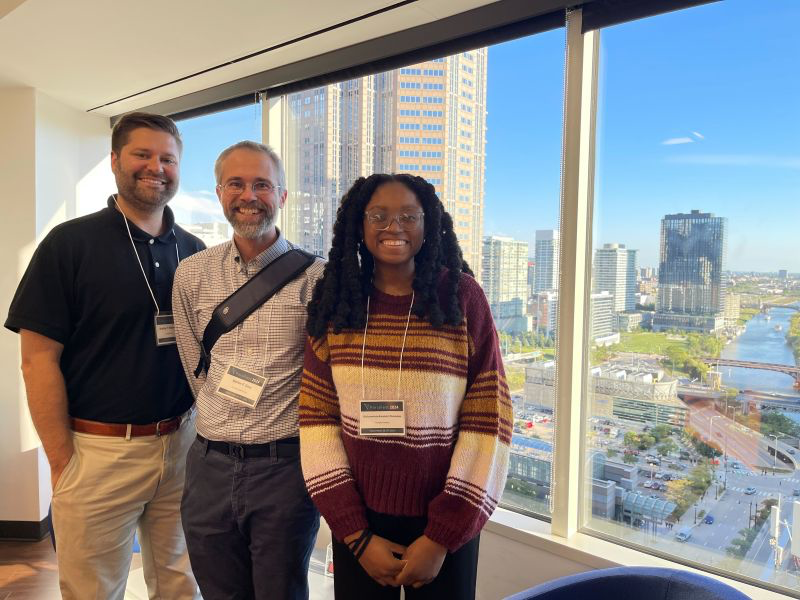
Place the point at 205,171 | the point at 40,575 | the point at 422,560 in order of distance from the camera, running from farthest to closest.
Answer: the point at 205,171
the point at 40,575
the point at 422,560

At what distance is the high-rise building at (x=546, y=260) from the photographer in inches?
83.4

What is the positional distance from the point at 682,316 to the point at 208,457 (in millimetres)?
1605

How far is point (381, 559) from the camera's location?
1.24 metres

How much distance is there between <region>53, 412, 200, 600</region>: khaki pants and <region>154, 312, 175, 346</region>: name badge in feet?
1.10

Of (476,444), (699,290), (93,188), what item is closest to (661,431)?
(699,290)

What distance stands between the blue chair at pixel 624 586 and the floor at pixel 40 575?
1306mm

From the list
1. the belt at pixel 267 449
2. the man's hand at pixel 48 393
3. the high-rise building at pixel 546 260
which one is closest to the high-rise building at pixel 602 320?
the high-rise building at pixel 546 260

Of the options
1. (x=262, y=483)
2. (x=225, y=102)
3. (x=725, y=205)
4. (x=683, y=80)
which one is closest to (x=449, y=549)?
(x=262, y=483)

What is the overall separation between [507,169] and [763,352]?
1.14 m

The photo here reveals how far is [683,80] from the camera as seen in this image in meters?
1.82

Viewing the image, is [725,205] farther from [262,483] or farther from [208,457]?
[208,457]

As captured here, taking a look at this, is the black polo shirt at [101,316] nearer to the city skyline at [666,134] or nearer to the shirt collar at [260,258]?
the shirt collar at [260,258]

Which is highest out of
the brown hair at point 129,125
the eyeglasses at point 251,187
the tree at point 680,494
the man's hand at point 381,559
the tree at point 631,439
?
the brown hair at point 129,125

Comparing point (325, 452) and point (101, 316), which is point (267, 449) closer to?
point (325, 452)
